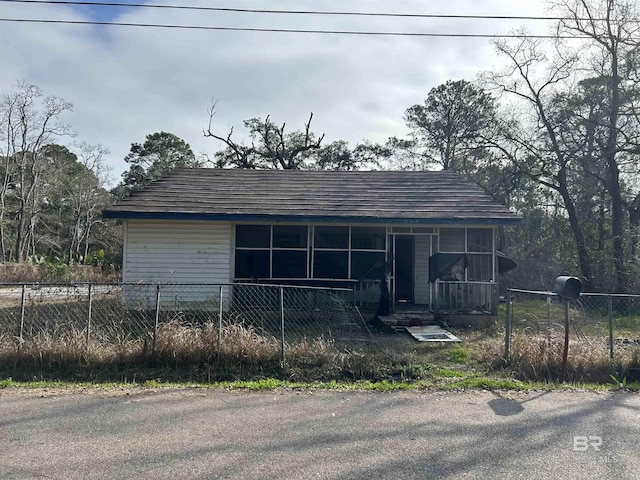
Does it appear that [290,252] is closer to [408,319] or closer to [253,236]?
[253,236]

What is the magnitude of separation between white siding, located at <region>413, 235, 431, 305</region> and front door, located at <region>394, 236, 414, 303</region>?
0.14m

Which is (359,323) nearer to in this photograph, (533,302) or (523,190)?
(533,302)

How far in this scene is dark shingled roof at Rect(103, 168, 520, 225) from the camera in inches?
455

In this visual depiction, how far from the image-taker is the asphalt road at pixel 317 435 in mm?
3545

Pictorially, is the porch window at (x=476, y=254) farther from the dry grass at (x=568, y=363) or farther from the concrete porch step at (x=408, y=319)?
the dry grass at (x=568, y=363)

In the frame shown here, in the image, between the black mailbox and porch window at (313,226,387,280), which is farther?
porch window at (313,226,387,280)

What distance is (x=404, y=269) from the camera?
42.9 ft

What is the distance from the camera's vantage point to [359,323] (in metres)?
10.2

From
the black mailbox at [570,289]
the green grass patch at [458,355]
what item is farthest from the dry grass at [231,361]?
the black mailbox at [570,289]

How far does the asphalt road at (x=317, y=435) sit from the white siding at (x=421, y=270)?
7194mm

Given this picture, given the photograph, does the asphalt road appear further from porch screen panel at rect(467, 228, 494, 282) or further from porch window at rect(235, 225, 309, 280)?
porch window at rect(235, 225, 309, 280)

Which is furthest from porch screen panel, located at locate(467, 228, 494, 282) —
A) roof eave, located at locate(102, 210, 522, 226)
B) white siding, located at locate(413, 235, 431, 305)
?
white siding, located at locate(413, 235, 431, 305)

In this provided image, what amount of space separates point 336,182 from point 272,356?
9028mm

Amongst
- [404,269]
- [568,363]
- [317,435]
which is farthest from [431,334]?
[317,435]
